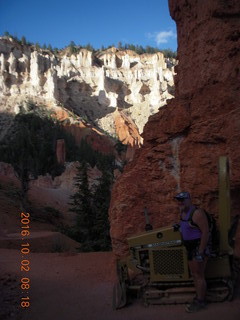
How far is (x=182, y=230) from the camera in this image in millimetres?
4270

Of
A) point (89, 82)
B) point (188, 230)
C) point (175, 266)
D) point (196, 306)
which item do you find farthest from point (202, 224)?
point (89, 82)

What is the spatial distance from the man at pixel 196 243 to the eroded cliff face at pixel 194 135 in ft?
5.33

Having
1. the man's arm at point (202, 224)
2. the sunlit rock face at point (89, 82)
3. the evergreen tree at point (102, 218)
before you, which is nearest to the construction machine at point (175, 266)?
the man's arm at point (202, 224)

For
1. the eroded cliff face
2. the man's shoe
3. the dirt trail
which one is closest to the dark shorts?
the man's shoe

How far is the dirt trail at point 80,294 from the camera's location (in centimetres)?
418

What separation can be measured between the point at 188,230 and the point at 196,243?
0.61ft

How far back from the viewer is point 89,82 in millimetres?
81625

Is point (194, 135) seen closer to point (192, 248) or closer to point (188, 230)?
point (188, 230)

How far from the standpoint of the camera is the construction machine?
4.29 meters

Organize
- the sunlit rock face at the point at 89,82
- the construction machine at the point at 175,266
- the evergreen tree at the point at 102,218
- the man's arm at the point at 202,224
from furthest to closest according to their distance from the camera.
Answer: the sunlit rock face at the point at 89,82
the evergreen tree at the point at 102,218
the construction machine at the point at 175,266
the man's arm at the point at 202,224

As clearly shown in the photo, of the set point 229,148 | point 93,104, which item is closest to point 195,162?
point 229,148

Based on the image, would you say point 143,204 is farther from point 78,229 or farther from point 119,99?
point 119,99

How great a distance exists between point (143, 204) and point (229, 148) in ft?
6.62

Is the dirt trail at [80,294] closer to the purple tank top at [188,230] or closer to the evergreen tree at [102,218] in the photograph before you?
the purple tank top at [188,230]
